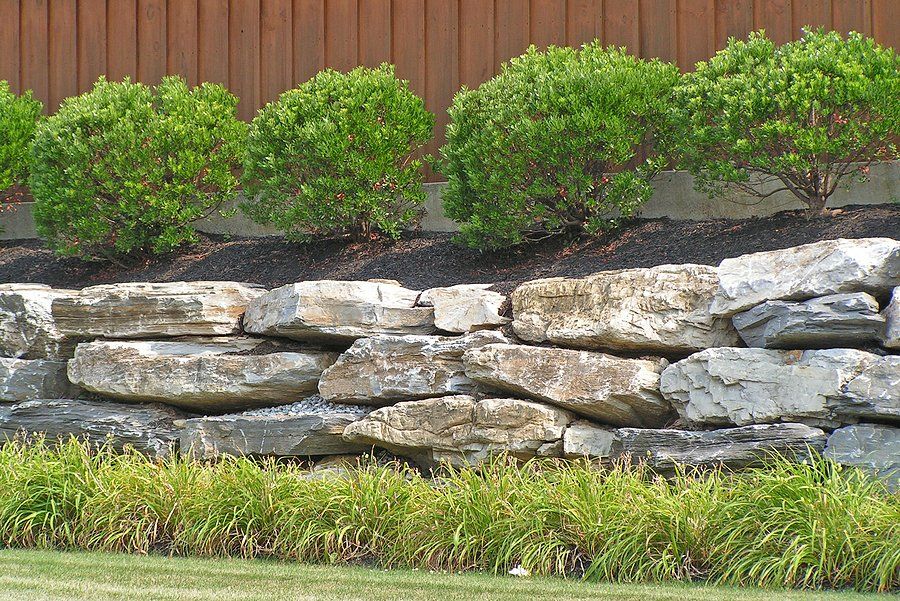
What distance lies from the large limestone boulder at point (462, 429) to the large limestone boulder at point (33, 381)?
8.11ft

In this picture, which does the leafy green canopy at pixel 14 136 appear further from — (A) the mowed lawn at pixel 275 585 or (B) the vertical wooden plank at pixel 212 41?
(A) the mowed lawn at pixel 275 585

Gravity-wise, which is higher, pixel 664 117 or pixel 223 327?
pixel 664 117

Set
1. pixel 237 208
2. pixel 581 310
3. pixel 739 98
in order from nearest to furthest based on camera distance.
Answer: pixel 581 310, pixel 739 98, pixel 237 208

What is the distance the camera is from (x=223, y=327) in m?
6.95

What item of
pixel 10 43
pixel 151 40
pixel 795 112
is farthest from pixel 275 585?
pixel 10 43

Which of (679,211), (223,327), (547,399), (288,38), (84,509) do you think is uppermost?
(288,38)

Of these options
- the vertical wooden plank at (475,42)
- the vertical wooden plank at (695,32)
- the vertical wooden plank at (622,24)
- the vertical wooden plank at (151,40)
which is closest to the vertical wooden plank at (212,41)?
the vertical wooden plank at (151,40)

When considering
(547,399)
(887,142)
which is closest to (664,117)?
(887,142)

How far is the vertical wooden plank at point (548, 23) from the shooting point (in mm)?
8133

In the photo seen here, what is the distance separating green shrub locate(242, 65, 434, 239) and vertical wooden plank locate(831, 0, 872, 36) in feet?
10.4

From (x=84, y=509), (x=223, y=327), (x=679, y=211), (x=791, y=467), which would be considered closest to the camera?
(x=791, y=467)

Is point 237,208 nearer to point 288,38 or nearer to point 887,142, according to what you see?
point 288,38

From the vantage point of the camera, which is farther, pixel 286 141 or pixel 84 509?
pixel 286 141

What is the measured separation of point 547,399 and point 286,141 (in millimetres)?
3141
